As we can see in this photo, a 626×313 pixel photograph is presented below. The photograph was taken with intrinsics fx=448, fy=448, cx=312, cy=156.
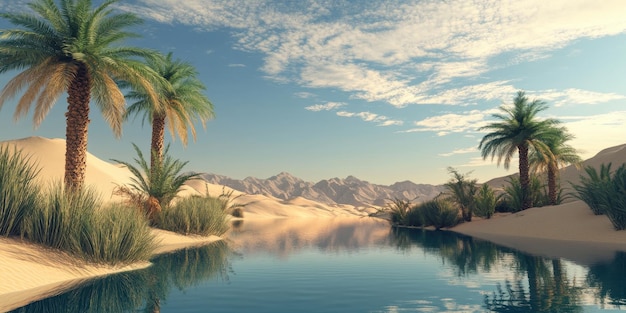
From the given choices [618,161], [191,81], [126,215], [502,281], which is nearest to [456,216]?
[191,81]

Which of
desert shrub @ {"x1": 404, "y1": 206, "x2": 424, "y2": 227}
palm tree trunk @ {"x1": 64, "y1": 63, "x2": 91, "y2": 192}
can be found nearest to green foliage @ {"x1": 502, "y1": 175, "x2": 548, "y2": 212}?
desert shrub @ {"x1": 404, "y1": 206, "x2": 424, "y2": 227}

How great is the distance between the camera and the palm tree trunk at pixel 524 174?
1431 inches

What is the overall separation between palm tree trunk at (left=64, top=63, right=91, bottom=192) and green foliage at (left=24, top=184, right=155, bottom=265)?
5.04 m

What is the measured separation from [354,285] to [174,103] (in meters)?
20.8

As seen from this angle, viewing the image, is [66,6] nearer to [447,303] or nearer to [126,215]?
[126,215]

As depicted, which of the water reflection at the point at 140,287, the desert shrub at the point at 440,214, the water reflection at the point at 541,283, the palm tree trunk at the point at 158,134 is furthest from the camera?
the desert shrub at the point at 440,214

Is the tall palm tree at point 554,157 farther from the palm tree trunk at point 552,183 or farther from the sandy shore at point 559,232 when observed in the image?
the sandy shore at point 559,232

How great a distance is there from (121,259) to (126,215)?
1.45 meters

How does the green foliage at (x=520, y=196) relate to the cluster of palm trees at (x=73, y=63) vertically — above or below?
below

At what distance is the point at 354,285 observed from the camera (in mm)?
11984

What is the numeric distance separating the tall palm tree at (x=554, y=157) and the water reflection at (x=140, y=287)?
30475 mm

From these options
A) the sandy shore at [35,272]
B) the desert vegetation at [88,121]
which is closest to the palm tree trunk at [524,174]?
the desert vegetation at [88,121]

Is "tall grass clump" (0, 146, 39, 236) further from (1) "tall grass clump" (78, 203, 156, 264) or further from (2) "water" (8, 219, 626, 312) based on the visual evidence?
(2) "water" (8, 219, 626, 312)

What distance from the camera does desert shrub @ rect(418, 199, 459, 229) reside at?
3784cm
